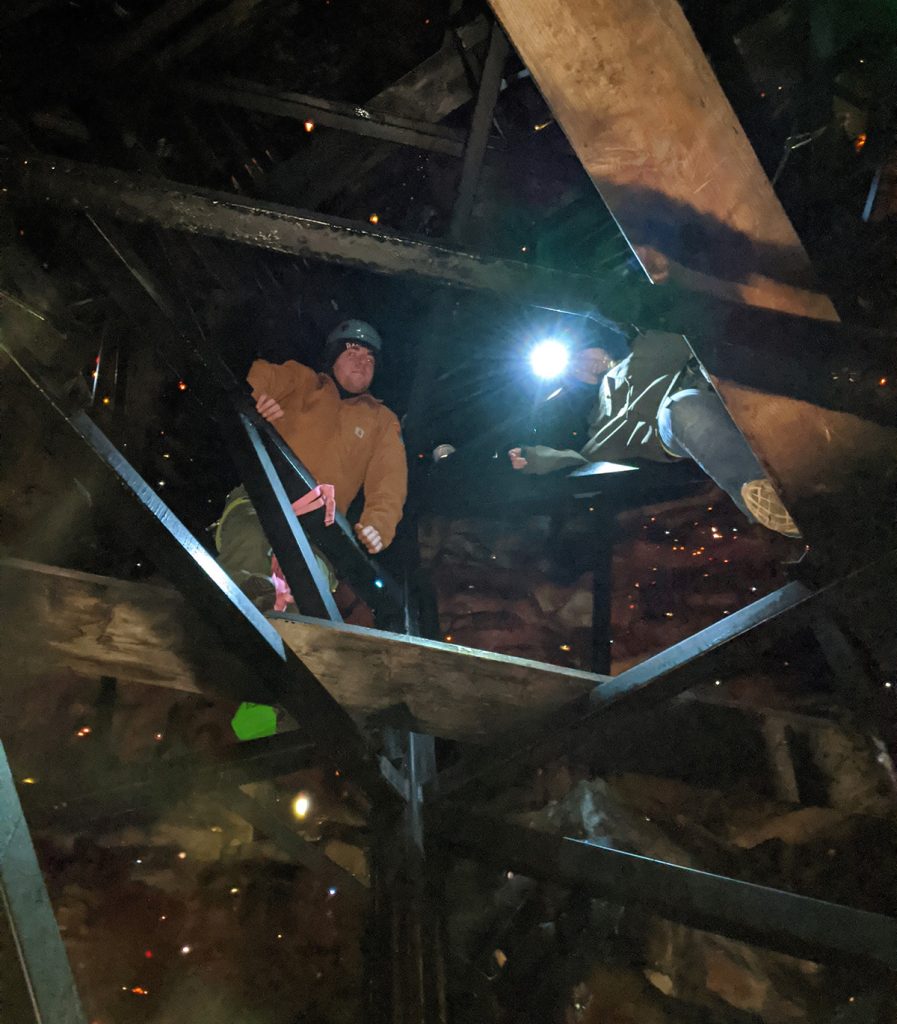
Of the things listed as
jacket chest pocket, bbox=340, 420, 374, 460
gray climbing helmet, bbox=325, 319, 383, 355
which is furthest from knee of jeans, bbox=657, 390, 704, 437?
gray climbing helmet, bbox=325, 319, 383, 355

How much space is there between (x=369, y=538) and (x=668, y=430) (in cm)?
205

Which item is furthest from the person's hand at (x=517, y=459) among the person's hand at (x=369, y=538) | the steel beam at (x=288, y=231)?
the steel beam at (x=288, y=231)

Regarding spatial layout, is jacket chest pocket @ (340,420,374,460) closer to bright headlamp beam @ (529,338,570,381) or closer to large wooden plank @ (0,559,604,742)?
bright headlamp beam @ (529,338,570,381)

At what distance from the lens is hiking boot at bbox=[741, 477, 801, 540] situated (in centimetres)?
234

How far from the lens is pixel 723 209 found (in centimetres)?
145

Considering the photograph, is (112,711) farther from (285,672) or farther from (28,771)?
(285,672)

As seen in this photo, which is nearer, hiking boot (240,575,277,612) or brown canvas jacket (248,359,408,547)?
hiking boot (240,575,277,612)

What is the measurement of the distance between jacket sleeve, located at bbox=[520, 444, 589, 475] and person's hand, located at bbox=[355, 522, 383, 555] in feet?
4.61

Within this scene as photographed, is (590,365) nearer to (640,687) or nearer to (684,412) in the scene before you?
(684,412)

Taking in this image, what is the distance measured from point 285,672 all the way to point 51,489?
5.46 feet

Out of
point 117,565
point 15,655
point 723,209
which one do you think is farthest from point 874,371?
point 117,565

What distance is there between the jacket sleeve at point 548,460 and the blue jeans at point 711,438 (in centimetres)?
104

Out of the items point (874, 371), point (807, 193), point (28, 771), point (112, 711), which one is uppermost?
point (807, 193)

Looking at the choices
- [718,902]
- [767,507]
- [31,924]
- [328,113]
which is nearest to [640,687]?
[718,902]
